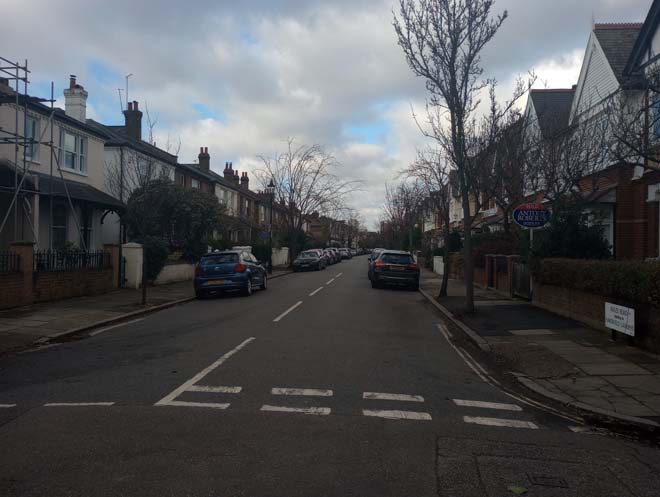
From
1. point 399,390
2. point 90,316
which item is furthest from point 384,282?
point 399,390

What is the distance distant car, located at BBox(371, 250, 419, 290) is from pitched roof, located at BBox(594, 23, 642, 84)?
10526 mm

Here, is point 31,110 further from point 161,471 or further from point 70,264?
point 161,471

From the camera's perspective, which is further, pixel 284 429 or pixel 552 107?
pixel 552 107

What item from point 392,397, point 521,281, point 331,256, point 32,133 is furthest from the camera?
point 331,256

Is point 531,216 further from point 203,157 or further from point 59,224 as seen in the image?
point 203,157

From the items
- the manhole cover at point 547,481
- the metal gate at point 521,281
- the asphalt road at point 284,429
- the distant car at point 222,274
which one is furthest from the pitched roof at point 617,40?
the manhole cover at point 547,481

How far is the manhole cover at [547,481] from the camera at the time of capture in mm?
4422

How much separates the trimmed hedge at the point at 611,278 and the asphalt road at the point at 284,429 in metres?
3.30

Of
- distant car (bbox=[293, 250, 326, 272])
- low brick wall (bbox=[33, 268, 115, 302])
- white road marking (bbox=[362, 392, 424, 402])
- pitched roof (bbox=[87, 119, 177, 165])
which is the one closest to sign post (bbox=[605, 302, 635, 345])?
white road marking (bbox=[362, 392, 424, 402])

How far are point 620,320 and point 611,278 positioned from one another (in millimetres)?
1141

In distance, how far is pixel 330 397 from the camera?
6820mm

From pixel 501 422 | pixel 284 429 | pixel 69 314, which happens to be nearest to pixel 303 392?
pixel 284 429

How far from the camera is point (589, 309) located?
12.5 metres

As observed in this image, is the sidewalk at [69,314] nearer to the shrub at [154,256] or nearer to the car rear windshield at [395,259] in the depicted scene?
the shrub at [154,256]
